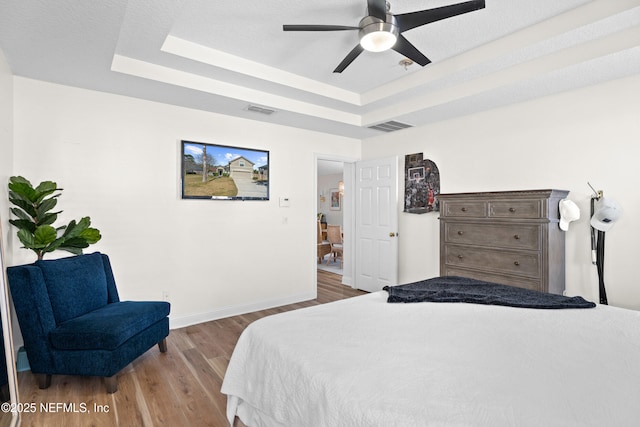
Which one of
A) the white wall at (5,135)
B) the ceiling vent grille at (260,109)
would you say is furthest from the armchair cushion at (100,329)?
the ceiling vent grille at (260,109)

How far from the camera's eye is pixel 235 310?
13.7 ft

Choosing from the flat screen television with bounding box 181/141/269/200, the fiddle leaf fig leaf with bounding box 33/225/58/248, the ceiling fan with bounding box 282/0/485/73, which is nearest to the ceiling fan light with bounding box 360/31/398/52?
the ceiling fan with bounding box 282/0/485/73

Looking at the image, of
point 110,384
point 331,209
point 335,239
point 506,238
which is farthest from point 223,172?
point 331,209

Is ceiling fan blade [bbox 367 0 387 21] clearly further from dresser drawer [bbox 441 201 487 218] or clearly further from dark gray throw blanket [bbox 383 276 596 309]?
dresser drawer [bbox 441 201 487 218]

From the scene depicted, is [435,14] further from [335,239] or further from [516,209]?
[335,239]

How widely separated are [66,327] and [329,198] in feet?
28.6

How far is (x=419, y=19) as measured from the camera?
2100 mm

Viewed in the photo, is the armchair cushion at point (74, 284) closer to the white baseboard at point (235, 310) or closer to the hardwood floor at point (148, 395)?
the hardwood floor at point (148, 395)

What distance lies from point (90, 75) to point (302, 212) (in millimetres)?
2842

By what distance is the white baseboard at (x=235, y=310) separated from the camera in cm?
376

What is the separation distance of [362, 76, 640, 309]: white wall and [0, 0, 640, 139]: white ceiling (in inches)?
8.1

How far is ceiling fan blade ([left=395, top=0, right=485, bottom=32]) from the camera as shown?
1.92 meters

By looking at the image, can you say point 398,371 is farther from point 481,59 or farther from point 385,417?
point 481,59

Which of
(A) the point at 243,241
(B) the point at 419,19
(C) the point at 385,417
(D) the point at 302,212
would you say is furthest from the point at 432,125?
(C) the point at 385,417
